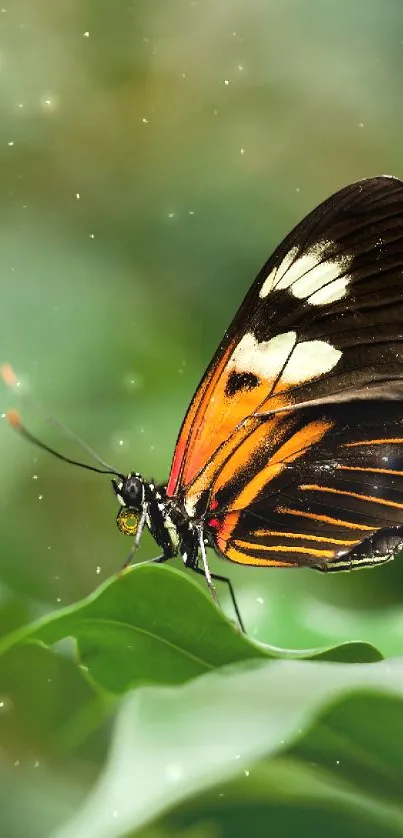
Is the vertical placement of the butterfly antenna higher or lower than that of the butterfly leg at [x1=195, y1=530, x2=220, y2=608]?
higher

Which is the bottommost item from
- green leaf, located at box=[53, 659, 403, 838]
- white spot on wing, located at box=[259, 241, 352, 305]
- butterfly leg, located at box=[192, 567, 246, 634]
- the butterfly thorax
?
green leaf, located at box=[53, 659, 403, 838]

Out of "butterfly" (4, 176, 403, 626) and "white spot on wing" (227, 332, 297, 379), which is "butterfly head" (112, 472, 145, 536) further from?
"white spot on wing" (227, 332, 297, 379)

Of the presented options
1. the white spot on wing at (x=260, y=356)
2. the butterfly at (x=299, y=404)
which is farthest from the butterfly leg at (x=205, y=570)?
the white spot on wing at (x=260, y=356)

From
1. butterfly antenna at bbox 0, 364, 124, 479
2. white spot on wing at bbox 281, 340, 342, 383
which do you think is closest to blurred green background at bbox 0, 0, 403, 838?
butterfly antenna at bbox 0, 364, 124, 479

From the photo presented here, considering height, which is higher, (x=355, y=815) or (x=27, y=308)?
(x=27, y=308)

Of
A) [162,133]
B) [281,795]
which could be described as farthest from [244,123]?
[281,795]

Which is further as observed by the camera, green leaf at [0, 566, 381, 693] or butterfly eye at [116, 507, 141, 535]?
butterfly eye at [116, 507, 141, 535]

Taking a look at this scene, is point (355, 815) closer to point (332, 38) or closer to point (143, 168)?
point (143, 168)
